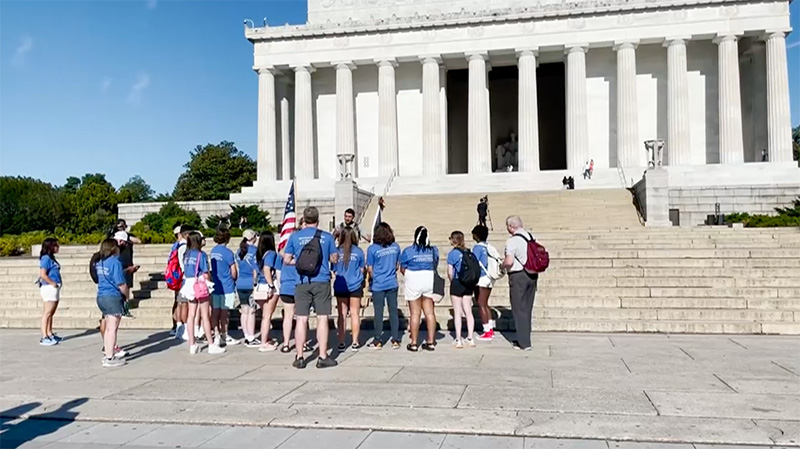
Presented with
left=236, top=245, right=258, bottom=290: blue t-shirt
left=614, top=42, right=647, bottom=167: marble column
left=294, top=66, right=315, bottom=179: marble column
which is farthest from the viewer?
left=294, top=66, right=315, bottom=179: marble column

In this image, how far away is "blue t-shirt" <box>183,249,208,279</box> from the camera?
10.3m

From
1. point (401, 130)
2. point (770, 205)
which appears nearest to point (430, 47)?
point (401, 130)

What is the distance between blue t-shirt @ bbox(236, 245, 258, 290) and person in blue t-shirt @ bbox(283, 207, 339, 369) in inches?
99.2

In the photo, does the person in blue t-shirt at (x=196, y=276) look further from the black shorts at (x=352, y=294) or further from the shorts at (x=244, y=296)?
the black shorts at (x=352, y=294)

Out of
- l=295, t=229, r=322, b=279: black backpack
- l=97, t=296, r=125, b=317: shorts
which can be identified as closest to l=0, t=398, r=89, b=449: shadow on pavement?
l=97, t=296, r=125, b=317: shorts

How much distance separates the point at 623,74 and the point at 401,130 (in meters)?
15.2

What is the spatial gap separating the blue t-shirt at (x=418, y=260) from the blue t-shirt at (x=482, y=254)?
1.00 metres

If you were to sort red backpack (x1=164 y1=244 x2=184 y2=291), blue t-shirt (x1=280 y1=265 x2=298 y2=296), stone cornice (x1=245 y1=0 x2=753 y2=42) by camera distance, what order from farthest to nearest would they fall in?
stone cornice (x1=245 y1=0 x2=753 y2=42), red backpack (x1=164 y1=244 x2=184 y2=291), blue t-shirt (x1=280 y1=265 x2=298 y2=296)

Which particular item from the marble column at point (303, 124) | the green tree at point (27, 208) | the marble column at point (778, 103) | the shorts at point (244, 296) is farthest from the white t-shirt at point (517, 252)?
the green tree at point (27, 208)

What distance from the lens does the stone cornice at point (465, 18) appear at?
40.6m

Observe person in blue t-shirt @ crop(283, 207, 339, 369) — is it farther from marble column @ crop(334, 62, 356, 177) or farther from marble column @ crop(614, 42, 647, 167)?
marble column @ crop(334, 62, 356, 177)

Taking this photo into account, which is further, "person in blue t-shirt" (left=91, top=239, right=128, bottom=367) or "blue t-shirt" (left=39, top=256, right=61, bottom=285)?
"blue t-shirt" (left=39, top=256, right=61, bottom=285)

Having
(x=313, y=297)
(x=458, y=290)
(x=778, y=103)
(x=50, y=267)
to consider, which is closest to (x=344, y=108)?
(x=778, y=103)

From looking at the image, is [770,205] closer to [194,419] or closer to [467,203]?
[467,203]
